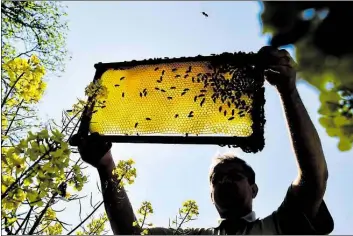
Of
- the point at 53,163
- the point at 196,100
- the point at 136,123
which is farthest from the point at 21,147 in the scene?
the point at 196,100

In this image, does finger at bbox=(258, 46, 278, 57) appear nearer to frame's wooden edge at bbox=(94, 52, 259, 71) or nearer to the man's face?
frame's wooden edge at bbox=(94, 52, 259, 71)

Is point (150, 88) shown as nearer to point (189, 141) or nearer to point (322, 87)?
point (189, 141)

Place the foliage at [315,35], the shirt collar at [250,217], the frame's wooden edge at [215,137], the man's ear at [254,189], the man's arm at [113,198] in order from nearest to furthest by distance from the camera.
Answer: the foliage at [315,35]
the frame's wooden edge at [215,137]
the shirt collar at [250,217]
the man's arm at [113,198]
the man's ear at [254,189]

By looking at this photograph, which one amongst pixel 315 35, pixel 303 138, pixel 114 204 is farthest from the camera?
pixel 114 204

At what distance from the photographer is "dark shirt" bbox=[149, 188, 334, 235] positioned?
2863 millimetres

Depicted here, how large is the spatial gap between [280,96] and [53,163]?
164 cm

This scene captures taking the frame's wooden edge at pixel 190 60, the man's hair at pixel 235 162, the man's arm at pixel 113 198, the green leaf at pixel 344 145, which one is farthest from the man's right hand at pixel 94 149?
the green leaf at pixel 344 145

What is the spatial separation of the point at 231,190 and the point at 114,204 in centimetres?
104

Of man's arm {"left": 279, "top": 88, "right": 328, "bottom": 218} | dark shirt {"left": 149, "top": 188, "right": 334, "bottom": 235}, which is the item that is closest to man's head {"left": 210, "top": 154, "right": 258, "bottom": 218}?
dark shirt {"left": 149, "top": 188, "right": 334, "bottom": 235}

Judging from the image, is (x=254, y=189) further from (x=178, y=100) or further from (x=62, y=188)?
(x=62, y=188)

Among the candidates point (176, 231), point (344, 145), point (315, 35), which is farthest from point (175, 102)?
point (315, 35)

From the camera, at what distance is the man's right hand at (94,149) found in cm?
304

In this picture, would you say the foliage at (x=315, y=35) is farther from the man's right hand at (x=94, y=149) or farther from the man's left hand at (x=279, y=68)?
the man's right hand at (x=94, y=149)

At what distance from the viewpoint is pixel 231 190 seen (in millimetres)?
3217
